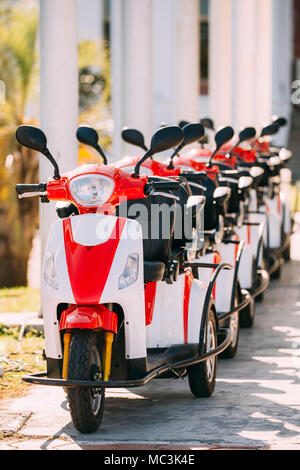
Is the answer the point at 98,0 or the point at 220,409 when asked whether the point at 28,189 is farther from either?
the point at 98,0

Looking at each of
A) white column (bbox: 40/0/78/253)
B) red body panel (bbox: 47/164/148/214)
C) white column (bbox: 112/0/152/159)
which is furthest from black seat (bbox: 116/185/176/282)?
white column (bbox: 112/0/152/159)

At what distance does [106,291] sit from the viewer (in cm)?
530

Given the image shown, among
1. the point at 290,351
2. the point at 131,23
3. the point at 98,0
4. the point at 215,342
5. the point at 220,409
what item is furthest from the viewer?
the point at 98,0

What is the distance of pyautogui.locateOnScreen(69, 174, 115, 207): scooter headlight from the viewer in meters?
5.49

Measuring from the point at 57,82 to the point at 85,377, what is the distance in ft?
12.4

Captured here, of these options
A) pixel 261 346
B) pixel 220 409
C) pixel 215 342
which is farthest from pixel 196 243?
pixel 261 346

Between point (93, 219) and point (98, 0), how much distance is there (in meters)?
28.7

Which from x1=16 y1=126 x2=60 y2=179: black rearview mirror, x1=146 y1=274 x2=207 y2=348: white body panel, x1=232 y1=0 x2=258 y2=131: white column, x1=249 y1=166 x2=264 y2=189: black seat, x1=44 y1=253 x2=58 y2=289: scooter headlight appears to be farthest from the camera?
x1=232 y1=0 x2=258 y2=131: white column

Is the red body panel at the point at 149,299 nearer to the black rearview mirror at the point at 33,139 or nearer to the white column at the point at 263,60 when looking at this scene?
the black rearview mirror at the point at 33,139

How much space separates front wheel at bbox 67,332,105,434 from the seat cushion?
1.58 ft

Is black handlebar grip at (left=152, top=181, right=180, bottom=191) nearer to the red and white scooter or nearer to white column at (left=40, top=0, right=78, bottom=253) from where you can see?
the red and white scooter

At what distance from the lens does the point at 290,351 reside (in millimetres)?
7742

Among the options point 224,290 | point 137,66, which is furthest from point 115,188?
point 137,66

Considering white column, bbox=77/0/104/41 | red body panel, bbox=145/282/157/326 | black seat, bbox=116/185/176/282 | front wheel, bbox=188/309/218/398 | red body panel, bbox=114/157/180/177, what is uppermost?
white column, bbox=77/0/104/41
